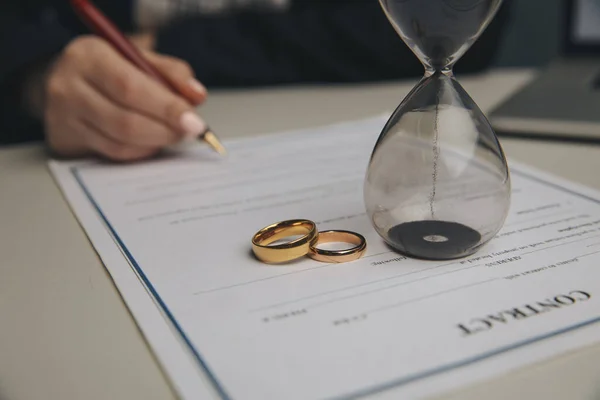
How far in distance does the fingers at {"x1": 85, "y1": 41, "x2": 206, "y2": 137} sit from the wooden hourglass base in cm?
27

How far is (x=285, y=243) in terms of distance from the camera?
14.8 inches

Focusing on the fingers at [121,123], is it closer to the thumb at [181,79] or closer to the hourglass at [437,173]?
the thumb at [181,79]

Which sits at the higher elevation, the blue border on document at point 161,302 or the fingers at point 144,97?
the fingers at point 144,97

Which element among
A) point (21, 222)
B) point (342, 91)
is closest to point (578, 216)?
point (21, 222)

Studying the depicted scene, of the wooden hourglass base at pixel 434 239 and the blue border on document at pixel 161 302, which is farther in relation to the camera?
the wooden hourglass base at pixel 434 239

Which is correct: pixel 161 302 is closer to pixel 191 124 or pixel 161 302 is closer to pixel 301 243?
pixel 301 243

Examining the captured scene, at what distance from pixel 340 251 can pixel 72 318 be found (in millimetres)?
148

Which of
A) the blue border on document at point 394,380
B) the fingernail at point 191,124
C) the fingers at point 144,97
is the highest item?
the fingers at point 144,97

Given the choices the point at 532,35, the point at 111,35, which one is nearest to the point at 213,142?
the point at 111,35

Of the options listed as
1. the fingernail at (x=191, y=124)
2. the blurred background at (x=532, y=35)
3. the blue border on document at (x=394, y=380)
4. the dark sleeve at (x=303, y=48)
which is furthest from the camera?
the blurred background at (x=532, y=35)

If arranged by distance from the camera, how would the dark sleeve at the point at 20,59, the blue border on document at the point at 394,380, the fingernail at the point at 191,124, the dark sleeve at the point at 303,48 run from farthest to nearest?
the dark sleeve at the point at 303,48, the dark sleeve at the point at 20,59, the fingernail at the point at 191,124, the blue border on document at the point at 394,380

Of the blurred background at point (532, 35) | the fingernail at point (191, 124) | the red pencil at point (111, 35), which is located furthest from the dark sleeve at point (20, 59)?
the blurred background at point (532, 35)

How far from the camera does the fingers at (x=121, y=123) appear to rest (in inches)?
23.2

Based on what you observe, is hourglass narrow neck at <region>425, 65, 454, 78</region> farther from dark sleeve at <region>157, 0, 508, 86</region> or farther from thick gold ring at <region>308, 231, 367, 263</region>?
dark sleeve at <region>157, 0, 508, 86</region>
